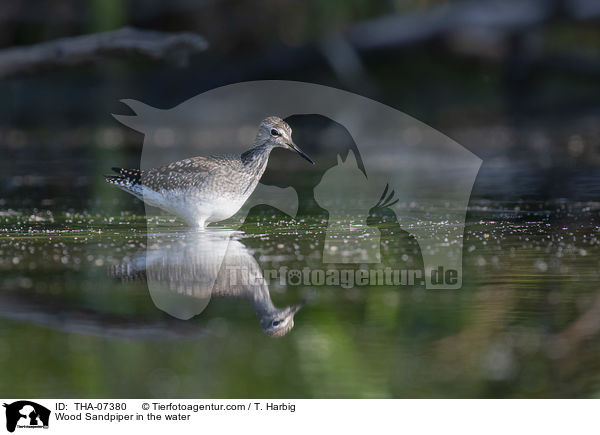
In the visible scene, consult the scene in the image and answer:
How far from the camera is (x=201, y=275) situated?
15.9ft

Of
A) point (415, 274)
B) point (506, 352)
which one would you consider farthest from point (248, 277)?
point (506, 352)

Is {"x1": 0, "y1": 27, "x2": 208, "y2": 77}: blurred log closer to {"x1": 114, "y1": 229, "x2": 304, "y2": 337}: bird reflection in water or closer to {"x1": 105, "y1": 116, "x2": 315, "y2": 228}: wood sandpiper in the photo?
{"x1": 105, "y1": 116, "x2": 315, "y2": 228}: wood sandpiper

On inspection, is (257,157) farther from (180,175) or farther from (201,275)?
(201,275)

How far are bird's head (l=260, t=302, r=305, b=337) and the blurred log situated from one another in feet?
14.1

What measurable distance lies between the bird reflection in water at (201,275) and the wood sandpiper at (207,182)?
22 centimetres

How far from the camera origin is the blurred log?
26.9 ft

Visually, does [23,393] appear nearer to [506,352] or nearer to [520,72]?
[506,352]

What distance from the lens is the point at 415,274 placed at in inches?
197

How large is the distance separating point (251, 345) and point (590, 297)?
1.59m
